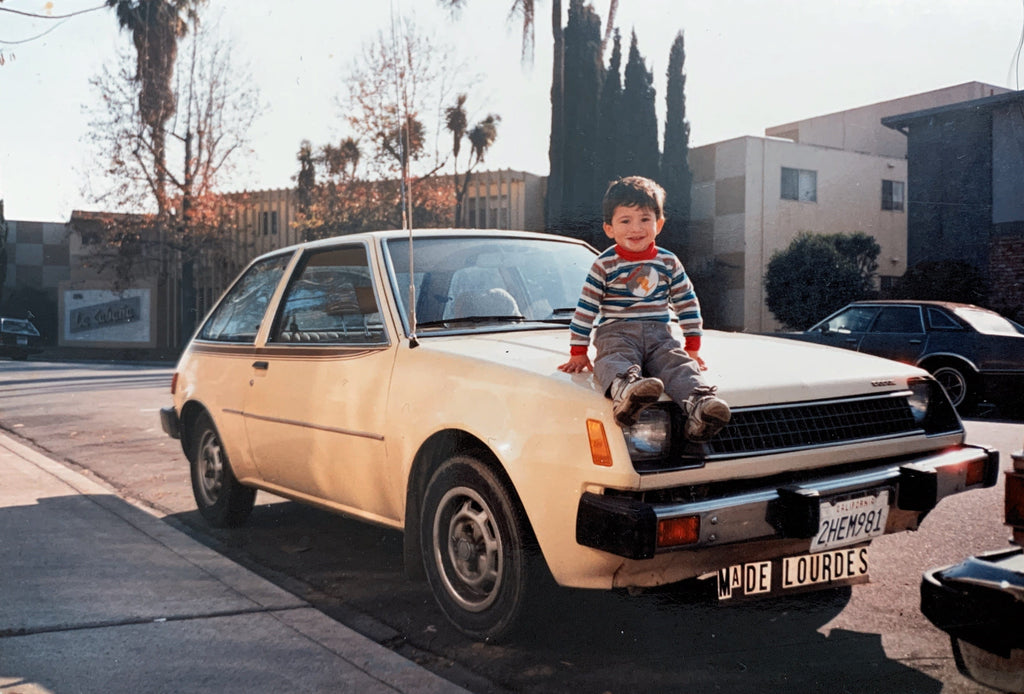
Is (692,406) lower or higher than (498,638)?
higher

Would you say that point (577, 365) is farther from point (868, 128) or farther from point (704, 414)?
point (868, 128)

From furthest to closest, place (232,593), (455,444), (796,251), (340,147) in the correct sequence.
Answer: (340,147) < (796,251) < (232,593) < (455,444)

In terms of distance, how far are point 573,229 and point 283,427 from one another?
18.8 metres

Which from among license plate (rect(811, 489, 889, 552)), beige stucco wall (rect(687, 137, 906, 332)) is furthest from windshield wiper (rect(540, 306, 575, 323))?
beige stucco wall (rect(687, 137, 906, 332))

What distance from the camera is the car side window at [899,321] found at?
1204 centimetres

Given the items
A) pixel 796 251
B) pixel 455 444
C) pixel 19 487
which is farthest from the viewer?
pixel 796 251

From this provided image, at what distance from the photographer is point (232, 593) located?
4.22 m

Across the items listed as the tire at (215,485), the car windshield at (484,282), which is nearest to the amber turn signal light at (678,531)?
the car windshield at (484,282)

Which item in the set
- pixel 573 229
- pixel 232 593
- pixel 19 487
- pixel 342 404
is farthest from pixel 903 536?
pixel 573 229

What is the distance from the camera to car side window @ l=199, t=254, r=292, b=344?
539cm

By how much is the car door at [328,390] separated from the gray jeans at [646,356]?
1036 millimetres

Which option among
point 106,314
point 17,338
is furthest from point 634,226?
point 106,314

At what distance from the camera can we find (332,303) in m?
4.73

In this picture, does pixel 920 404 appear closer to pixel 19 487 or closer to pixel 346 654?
pixel 346 654
